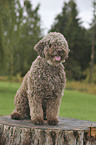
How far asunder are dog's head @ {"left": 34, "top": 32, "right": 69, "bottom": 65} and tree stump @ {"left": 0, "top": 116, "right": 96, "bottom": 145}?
77 cm

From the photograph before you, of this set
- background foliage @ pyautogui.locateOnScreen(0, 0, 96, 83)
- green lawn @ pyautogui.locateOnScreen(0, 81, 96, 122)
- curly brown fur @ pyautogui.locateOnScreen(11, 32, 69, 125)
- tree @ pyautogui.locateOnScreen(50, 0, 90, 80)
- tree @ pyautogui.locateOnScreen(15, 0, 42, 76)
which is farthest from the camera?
tree @ pyautogui.locateOnScreen(50, 0, 90, 80)

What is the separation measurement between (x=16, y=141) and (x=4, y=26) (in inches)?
325

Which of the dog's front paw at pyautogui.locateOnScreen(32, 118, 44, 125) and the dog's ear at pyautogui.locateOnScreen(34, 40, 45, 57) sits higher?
A: the dog's ear at pyautogui.locateOnScreen(34, 40, 45, 57)

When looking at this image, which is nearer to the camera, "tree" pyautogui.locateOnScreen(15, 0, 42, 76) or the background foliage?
the background foliage

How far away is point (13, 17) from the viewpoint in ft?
34.1

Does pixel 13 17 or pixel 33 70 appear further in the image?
pixel 13 17

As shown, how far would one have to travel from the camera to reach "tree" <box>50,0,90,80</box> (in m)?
21.6

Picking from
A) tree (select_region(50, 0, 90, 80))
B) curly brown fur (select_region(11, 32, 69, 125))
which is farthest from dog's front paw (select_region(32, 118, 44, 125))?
tree (select_region(50, 0, 90, 80))

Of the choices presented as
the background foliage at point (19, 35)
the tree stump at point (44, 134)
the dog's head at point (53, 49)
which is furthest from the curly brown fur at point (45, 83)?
the background foliage at point (19, 35)

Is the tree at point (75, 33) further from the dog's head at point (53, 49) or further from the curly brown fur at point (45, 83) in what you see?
the dog's head at point (53, 49)

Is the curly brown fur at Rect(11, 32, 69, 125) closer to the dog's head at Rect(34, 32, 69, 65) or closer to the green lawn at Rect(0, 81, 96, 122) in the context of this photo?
the dog's head at Rect(34, 32, 69, 65)

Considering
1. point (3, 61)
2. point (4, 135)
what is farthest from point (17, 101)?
point (3, 61)

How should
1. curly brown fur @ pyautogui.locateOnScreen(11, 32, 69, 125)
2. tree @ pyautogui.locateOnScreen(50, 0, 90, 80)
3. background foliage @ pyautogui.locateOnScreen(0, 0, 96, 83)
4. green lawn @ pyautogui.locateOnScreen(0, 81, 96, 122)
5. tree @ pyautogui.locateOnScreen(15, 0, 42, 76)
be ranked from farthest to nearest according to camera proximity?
tree @ pyautogui.locateOnScreen(50, 0, 90, 80) < tree @ pyautogui.locateOnScreen(15, 0, 42, 76) < background foliage @ pyautogui.locateOnScreen(0, 0, 96, 83) < green lawn @ pyautogui.locateOnScreen(0, 81, 96, 122) < curly brown fur @ pyautogui.locateOnScreen(11, 32, 69, 125)

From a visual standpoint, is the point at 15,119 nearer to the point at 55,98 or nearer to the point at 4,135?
the point at 4,135
